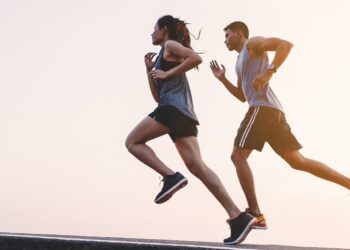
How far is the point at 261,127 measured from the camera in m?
5.35

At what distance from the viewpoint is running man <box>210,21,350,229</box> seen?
5.21 meters

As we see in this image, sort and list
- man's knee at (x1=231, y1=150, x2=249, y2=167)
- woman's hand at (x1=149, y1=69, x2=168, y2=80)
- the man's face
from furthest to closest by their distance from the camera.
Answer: the man's face
man's knee at (x1=231, y1=150, x2=249, y2=167)
woman's hand at (x1=149, y1=69, x2=168, y2=80)

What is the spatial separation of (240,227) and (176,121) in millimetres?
1096

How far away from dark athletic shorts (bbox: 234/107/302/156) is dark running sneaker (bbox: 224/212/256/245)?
0.95 metres

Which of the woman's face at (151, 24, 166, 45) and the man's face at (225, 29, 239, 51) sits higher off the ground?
the woman's face at (151, 24, 166, 45)

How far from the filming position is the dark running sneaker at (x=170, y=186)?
4.78 m

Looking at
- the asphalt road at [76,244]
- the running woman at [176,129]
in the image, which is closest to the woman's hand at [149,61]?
the running woman at [176,129]

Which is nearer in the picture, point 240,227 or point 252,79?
point 240,227

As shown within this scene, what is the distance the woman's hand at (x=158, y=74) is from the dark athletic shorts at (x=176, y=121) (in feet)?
0.94

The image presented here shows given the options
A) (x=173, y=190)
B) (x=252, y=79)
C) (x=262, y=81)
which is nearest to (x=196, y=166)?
(x=173, y=190)

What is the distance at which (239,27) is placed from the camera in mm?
5766

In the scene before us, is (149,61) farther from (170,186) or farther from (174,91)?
(170,186)

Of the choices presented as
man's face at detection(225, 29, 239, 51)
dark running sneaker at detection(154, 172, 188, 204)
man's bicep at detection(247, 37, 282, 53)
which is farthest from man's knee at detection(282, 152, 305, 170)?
man's face at detection(225, 29, 239, 51)

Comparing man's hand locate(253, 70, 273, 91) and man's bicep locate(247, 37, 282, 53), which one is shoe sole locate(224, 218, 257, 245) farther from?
man's bicep locate(247, 37, 282, 53)
